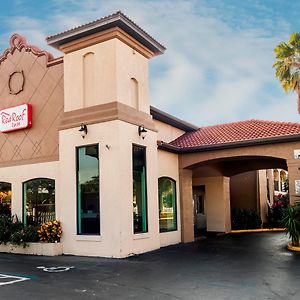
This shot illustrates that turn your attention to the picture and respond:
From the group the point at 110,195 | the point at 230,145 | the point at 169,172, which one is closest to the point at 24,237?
the point at 110,195

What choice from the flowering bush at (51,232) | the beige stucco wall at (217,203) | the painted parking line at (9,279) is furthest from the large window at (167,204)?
the painted parking line at (9,279)

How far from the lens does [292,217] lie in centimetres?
1441

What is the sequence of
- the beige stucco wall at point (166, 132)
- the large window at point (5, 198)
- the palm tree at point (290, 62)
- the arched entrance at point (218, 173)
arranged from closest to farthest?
the arched entrance at point (218, 173) < the large window at point (5, 198) < the beige stucco wall at point (166, 132) < the palm tree at point (290, 62)

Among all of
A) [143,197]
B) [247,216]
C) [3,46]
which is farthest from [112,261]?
[247,216]

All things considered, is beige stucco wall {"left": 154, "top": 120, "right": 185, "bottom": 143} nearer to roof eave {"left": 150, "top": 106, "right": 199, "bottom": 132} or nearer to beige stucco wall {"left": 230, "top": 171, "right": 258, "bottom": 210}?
roof eave {"left": 150, "top": 106, "right": 199, "bottom": 132}

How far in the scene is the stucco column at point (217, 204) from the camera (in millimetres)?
22219

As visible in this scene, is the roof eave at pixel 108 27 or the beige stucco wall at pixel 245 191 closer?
the roof eave at pixel 108 27

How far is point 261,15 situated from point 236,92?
22.9 feet

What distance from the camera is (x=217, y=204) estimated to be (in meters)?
22.3

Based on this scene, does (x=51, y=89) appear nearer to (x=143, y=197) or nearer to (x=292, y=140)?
(x=143, y=197)

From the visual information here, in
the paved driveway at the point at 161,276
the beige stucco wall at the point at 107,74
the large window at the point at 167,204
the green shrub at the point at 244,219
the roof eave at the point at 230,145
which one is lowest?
the paved driveway at the point at 161,276

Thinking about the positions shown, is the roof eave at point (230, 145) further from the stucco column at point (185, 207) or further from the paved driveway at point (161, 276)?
the paved driveway at point (161, 276)

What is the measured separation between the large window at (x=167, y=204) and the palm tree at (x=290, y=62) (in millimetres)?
9092

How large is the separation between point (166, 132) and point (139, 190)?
5352 millimetres
